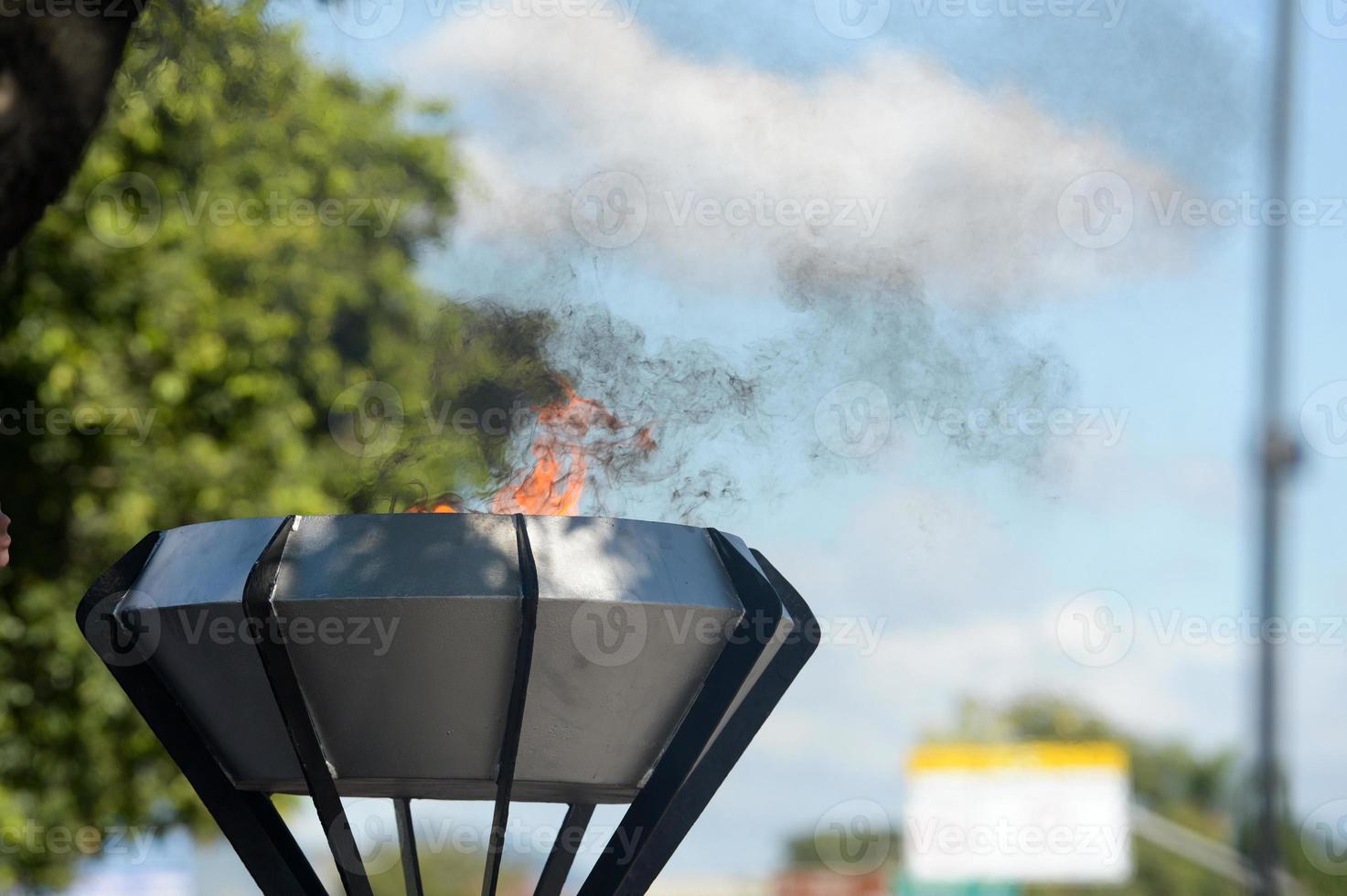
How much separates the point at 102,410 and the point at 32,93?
553 centimetres

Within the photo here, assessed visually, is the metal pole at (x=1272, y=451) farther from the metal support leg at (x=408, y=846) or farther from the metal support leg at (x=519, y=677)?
the metal support leg at (x=519, y=677)

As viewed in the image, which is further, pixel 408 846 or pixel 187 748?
pixel 408 846

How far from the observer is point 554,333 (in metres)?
4.67

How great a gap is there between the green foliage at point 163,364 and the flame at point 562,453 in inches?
170

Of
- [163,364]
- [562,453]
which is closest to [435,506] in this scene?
[562,453]

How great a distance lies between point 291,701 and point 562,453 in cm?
119

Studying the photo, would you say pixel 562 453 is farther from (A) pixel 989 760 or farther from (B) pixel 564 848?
(A) pixel 989 760

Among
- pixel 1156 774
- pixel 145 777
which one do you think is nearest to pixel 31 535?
pixel 145 777

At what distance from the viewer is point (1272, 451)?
823 centimetres

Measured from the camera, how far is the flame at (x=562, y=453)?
166 inches

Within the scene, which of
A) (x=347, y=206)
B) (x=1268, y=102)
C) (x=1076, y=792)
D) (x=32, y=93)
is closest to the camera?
(x=32, y=93)

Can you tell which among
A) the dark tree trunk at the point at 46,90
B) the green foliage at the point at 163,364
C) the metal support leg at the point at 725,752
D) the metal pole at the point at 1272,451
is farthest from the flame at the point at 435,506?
the metal pole at the point at 1272,451

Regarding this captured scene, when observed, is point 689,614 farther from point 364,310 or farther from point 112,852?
point 112,852

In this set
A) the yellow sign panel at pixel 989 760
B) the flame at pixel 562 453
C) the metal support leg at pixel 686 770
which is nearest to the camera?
the metal support leg at pixel 686 770
